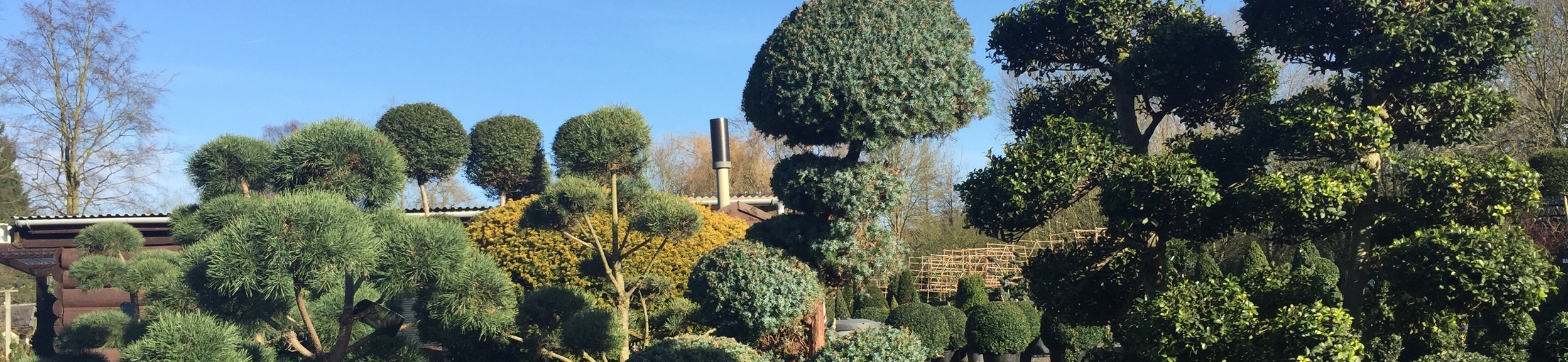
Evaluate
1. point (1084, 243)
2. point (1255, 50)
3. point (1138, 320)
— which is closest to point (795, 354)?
point (1084, 243)

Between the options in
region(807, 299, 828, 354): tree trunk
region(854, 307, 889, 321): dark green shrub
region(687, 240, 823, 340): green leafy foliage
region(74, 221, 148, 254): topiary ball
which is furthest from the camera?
region(854, 307, 889, 321): dark green shrub

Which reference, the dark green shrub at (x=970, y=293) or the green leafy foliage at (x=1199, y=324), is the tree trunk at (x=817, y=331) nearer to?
the green leafy foliage at (x=1199, y=324)

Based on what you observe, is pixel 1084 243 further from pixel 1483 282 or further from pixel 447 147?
pixel 447 147

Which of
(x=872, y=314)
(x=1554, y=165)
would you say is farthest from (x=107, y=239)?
(x=1554, y=165)

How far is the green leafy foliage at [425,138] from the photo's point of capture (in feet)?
29.7

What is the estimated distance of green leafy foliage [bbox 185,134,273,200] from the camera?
21.5 feet

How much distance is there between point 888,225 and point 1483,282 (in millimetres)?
3418

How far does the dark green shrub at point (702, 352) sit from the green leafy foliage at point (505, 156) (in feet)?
14.2

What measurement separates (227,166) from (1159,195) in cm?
554

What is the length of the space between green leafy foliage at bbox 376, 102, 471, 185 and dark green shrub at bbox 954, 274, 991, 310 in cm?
878

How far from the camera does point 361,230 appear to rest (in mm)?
5684

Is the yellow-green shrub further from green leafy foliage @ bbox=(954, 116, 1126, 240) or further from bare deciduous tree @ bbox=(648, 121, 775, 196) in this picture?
bare deciduous tree @ bbox=(648, 121, 775, 196)

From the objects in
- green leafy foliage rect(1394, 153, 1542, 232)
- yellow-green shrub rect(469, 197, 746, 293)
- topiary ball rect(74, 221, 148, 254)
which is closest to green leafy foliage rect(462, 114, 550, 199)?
yellow-green shrub rect(469, 197, 746, 293)

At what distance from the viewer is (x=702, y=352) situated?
21.0 feet
